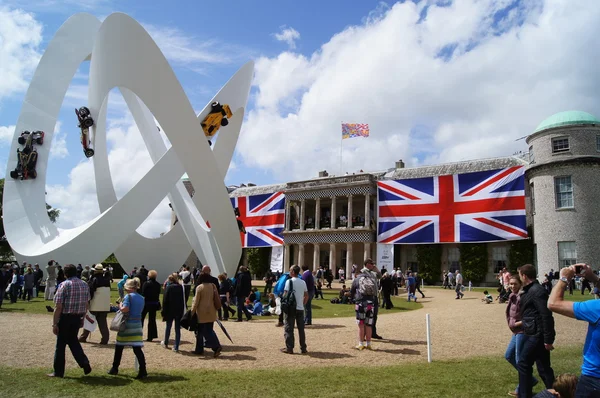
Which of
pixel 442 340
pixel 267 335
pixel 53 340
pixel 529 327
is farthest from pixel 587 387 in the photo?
pixel 53 340

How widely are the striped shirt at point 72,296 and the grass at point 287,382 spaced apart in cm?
100

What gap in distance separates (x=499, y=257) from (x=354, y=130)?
17.6 meters

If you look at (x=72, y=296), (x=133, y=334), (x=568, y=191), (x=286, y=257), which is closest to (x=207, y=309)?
(x=133, y=334)

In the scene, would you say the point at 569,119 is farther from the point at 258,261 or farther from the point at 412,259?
the point at 258,261

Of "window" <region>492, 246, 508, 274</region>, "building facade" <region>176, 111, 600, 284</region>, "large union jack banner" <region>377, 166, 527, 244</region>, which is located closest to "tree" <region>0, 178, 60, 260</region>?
"building facade" <region>176, 111, 600, 284</region>

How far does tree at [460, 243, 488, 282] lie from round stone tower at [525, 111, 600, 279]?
6218mm

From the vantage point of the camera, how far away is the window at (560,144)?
31.0 m

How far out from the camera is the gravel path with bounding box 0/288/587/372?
820 cm

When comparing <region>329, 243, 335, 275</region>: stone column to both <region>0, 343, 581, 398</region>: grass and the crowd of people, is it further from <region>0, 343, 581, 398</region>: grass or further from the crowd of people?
<region>0, 343, 581, 398</region>: grass

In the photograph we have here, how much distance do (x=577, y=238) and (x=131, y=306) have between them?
30.9 metres

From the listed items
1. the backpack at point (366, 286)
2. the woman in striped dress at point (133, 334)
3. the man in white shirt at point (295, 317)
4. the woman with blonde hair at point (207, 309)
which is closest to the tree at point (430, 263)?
the backpack at point (366, 286)

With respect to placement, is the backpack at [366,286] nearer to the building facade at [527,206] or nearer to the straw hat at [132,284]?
the straw hat at [132,284]

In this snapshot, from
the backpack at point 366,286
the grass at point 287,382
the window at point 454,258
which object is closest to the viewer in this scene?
the grass at point 287,382

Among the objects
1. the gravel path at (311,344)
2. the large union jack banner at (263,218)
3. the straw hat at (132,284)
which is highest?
the large union jack banner at (263,218)
